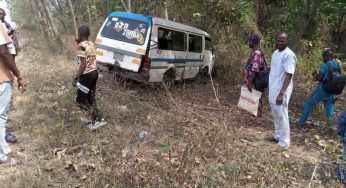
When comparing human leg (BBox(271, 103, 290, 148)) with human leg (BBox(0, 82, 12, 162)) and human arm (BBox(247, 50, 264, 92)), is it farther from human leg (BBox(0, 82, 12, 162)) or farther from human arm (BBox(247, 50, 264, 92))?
human leg (BBox(0, 82, 12, 162))

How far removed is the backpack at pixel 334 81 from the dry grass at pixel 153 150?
2.87ft

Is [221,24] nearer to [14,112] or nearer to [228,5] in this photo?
[228,5]

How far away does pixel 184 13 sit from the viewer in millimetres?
14516

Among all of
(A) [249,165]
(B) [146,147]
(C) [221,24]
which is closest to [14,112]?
(B) [146,147]

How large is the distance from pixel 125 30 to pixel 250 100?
154 inches

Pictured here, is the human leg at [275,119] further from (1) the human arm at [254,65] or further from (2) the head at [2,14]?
(2) the head at [2,14]

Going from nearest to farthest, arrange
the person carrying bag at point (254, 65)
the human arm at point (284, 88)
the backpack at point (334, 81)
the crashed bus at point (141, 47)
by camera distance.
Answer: the human arm at point (284, 88) < the backpack at point (334, 81) < the person carrying bag at point (254, 65) < the crashed bus at point (141, 47)

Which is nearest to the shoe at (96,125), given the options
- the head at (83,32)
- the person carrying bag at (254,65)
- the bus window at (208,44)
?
the head at (83,32)

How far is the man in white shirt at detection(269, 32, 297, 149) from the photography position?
530 centimetres

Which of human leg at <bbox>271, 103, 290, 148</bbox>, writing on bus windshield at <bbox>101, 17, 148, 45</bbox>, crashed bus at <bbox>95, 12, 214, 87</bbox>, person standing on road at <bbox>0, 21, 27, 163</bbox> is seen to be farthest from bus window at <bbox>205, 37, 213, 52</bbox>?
person standing on road at <bbox>0, 21, 27, 163</bbox>

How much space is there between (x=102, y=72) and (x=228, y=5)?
20.1 feet

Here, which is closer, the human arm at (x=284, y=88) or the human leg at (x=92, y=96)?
the human arm at (x=284, y=88)

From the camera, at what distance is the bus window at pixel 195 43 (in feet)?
35.0

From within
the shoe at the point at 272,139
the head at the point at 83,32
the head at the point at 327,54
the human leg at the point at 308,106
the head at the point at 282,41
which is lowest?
the shoe at the point at 272,139
